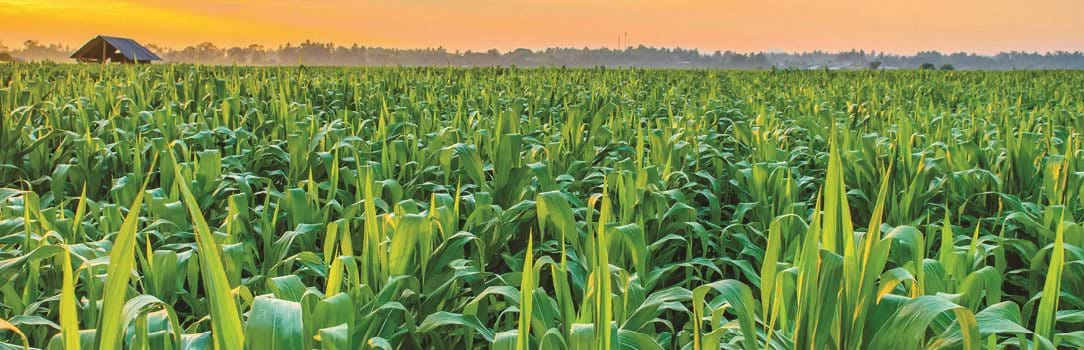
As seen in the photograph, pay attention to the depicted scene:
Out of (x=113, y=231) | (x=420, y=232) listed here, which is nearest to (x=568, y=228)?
(x=420, y=232)

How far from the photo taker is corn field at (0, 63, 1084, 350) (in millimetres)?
1312

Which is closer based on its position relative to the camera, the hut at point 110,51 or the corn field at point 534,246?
the corn field at point 534,246

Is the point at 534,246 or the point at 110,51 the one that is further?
the point at 110,51

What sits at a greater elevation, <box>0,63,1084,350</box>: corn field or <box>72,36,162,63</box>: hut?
<box>72,36,162,63</box>: hut

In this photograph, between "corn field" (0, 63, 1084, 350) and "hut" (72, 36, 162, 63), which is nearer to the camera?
"corn field" (0, 63, 1084, 350)

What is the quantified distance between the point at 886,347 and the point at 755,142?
368 centimetres

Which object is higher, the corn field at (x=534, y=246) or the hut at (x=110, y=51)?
the hut at (x=110, y=51)

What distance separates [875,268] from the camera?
55.2 inches

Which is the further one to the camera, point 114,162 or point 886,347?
point 114,162

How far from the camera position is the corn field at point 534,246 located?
131 cm

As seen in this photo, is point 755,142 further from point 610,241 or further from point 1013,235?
point 610,241

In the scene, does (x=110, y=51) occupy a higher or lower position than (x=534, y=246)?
higher

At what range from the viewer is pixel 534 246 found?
2.63m

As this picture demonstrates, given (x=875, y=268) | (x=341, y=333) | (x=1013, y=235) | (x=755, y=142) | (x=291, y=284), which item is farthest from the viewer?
(x=755, y=142)
